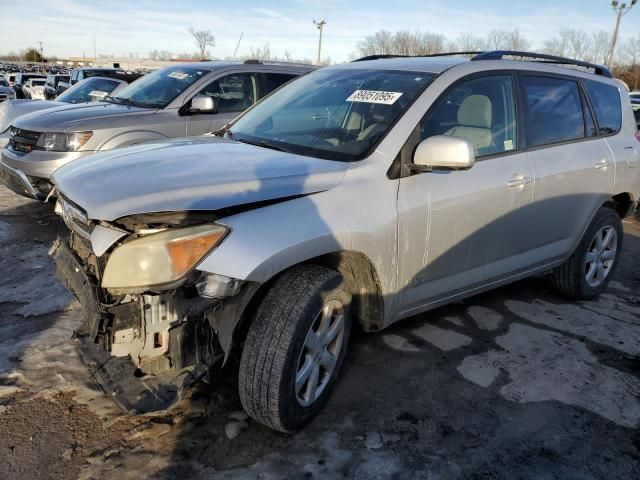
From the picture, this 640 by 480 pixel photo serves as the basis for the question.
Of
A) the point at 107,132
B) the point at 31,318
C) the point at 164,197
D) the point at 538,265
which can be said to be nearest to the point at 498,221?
the point at 538,265

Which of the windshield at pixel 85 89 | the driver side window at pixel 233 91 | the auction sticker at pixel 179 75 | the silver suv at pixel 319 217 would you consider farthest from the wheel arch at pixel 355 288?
the windshield at pixel 85 89

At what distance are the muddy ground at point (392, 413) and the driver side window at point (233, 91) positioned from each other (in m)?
3.24

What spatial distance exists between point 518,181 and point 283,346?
6.53 feet

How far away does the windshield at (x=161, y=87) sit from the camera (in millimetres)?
6457

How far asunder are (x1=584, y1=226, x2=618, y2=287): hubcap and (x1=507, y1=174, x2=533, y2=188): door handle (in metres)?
1.25

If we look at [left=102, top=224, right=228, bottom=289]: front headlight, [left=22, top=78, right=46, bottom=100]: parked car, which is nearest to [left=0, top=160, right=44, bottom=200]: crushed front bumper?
[left=102, top=224, right=228, bottom=289]: front headlight

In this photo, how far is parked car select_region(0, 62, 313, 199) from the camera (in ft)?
18.4

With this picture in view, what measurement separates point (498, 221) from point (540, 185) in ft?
1.59

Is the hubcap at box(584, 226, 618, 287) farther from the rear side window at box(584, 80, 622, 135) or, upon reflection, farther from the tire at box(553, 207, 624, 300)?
the rear side window at box(584, 80, 622, 135)

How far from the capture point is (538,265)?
13.1 ft

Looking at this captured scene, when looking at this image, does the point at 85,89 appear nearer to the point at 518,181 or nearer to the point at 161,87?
the point at 161,87

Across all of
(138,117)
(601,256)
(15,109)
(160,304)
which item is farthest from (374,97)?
(15,109)

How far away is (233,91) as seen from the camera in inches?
265

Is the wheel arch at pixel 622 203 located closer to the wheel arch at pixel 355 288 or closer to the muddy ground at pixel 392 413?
the muddy ground at pixel 392 413
